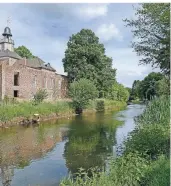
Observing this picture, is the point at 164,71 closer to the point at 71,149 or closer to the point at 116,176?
A: the point at 71,149

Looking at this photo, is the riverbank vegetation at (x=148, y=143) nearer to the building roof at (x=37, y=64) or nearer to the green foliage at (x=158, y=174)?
the green foliage at (x=158, y=174)

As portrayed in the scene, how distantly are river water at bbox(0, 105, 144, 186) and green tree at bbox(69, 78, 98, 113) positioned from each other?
14458 millimetres

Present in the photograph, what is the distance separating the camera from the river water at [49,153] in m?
10.1

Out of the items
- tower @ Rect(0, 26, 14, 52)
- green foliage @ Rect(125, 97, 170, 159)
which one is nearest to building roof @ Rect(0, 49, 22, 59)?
tower @ Rect(0, 26, 14, 52)

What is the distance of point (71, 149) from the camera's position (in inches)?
568

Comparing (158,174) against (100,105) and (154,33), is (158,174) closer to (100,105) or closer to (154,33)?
(154,33)

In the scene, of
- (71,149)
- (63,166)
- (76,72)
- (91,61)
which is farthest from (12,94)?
(63,166)

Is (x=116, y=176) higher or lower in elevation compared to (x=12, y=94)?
lower

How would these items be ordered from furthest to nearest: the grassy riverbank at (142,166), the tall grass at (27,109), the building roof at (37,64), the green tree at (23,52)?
the green tree at (23,52)
the building roof at (37,64)
the tall grass at (27,109)
the grassy riverbank at (142,166)

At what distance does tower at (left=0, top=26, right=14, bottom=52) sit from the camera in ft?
154

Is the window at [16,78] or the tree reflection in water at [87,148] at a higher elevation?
the window at [16,78]

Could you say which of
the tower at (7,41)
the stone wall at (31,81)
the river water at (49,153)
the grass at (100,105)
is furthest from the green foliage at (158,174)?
the tower at (7,41)

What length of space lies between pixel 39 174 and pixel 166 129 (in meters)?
5.22

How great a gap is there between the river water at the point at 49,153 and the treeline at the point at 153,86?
13.8ft
